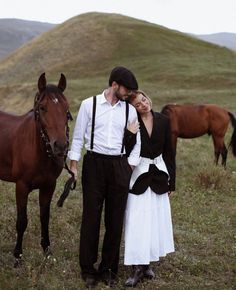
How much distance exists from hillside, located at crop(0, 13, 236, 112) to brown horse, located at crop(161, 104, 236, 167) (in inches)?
514

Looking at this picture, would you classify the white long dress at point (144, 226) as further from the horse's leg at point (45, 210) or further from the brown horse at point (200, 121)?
the brown horse at point (200, 121)

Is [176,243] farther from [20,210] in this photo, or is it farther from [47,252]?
[20,210]

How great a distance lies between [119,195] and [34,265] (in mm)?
1360

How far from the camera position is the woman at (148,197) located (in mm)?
4938

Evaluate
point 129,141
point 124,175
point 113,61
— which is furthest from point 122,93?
point 113,61

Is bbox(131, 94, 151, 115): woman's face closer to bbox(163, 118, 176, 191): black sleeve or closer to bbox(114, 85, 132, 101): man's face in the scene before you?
bbox(114, 85, 132, 101): man's face

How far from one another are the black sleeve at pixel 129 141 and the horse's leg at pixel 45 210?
3.38 feet

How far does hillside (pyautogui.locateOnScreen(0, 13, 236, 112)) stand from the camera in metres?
32.0

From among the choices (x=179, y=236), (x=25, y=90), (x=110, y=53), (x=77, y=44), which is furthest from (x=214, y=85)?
(x=179, y=236)

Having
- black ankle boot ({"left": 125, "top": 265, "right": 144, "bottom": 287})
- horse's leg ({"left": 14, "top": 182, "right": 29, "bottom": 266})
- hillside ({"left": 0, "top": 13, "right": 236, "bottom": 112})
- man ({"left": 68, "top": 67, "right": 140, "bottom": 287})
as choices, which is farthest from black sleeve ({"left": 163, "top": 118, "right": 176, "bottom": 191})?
hillside ({"left": 0, "top": 13, "right": 236, "bottom": 112})

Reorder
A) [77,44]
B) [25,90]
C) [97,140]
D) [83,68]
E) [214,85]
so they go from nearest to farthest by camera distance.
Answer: [97,140], [214,85], [25,90], [83,68], [77,44]

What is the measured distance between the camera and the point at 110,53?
45219 mm

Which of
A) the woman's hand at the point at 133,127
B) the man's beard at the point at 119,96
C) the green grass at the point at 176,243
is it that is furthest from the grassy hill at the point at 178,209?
the man's beard at the point at 119,96

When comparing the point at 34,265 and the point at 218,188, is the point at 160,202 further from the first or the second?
the point at 218,188
